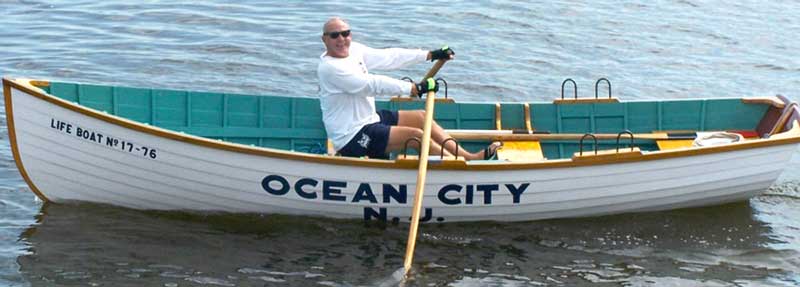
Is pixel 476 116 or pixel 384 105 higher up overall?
pixel 384 105

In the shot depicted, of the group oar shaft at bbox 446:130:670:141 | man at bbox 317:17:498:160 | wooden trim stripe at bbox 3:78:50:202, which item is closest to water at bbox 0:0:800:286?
wooden trim stripe at bbox 3:78:50:202

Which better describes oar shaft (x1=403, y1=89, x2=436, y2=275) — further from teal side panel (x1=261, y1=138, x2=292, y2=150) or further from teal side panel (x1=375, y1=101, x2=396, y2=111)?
teal side panel (x1=261, y1=138, x2=292, y2=150)

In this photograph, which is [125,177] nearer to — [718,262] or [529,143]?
[529,143]

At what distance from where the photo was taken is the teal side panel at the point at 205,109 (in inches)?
490

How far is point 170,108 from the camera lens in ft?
40.5

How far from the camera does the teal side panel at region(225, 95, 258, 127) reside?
12.5 m

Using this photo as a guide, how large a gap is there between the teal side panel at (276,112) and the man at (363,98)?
3.89ft

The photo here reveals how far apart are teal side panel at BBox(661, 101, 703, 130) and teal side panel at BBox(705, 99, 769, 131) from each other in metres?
0.11

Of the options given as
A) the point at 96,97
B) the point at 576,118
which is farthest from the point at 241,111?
the point at 576,118

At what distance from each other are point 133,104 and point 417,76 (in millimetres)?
6144

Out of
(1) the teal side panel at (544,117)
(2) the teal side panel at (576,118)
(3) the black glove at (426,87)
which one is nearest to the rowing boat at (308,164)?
(2) the teal side panel at (576,118)

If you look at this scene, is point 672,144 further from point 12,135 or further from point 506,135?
point 12,135

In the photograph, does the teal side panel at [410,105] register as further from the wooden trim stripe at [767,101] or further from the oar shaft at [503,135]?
the wooden trim stripe at [767,101]

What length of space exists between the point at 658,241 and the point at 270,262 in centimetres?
372
